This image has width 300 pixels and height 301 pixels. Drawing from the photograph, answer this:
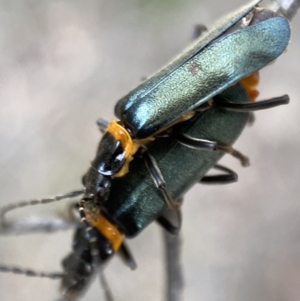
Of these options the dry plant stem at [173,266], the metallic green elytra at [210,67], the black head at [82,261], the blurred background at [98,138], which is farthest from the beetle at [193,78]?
the blurred background at [98,138]

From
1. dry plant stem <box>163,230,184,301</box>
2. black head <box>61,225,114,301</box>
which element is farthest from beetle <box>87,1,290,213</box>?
dry plant stem <box>163,230,184,301</box>

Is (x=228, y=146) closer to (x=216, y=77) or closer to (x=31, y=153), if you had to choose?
(x=216, y=77)

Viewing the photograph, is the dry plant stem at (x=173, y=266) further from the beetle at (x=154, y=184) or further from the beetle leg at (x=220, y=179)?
the beetle leg at (x=220, y=179)

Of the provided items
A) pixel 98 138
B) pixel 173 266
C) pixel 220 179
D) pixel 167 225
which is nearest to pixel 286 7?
pixel 220 179

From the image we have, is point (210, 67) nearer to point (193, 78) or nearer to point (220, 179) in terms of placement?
point (193, 78)

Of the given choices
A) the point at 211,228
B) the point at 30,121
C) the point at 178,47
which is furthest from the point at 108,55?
the point at 211,228

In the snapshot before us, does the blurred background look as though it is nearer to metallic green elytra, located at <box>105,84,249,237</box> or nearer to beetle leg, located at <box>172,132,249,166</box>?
metallic green elytra, located at <box>105,84,249,237</box>
